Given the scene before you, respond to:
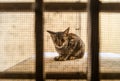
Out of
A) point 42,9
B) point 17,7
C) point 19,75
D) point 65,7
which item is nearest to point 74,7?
point 65,7

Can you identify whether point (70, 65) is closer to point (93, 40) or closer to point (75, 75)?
point (75, 75)

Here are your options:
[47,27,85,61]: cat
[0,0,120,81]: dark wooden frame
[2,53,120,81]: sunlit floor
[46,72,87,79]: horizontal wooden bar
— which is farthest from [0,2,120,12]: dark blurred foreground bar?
[46,72,87,79]: horizontal wooden bar

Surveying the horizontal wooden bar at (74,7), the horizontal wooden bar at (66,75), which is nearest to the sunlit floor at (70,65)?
the horizontal wooden bar at (66,75)

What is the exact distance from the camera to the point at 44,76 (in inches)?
47.9

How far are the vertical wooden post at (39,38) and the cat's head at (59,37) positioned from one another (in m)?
0.07

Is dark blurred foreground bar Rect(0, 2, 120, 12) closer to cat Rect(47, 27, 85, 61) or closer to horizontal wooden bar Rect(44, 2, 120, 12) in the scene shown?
horizontal wooden bar Rect(44, 2, 120, 12)

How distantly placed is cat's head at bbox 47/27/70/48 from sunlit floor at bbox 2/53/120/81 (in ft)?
0.33

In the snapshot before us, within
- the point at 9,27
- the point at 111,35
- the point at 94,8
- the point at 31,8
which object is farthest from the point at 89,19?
the point at 9,27

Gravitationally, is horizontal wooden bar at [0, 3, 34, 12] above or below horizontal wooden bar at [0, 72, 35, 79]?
above

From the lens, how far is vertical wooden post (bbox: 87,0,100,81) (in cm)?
117

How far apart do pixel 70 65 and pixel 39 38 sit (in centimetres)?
26

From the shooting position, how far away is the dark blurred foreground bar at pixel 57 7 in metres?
1.17

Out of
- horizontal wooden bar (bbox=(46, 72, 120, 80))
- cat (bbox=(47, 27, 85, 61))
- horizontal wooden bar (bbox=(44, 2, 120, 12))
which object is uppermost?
horizontal wooden bar (bbox=(44, 2, 120, 12))

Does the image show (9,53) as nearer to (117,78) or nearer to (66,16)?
(66,16)
